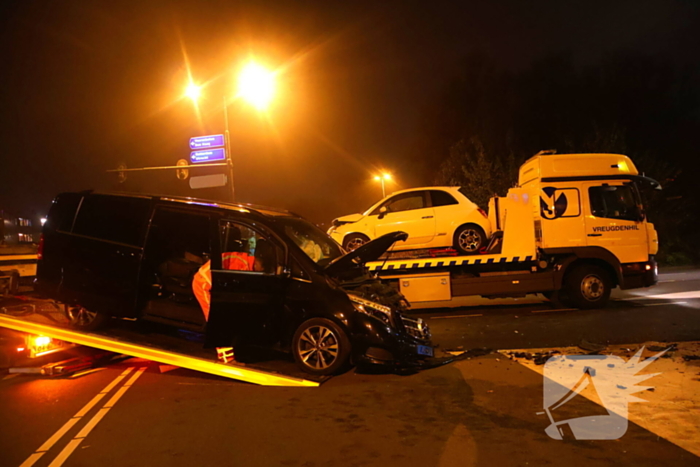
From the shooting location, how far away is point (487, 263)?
11.2 m

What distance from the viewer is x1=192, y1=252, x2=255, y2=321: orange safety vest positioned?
22.1 feet

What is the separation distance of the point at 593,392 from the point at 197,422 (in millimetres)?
4226

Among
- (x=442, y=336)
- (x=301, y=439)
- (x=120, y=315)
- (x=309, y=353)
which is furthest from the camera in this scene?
(x=442, y=336)

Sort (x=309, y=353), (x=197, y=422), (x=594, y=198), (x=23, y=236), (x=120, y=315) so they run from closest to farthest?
(x=197, y=422), (x=309, y=353), (x=120, y=315), (x=594, y=198), (x=23, y=236)

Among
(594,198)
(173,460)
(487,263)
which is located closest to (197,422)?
(173,460)

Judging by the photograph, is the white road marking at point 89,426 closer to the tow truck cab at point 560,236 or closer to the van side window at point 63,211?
the van side window at point 63,211

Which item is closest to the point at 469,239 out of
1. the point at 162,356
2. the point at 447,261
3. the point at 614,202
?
the point at 447,261

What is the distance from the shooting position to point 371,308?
645 cm

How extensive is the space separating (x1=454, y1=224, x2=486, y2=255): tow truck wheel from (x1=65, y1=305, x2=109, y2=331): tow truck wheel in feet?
23.8

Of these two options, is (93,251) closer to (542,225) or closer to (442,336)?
(442,336)

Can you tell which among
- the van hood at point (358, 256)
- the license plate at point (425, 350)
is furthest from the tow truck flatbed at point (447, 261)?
the license plate at point (425, 350)

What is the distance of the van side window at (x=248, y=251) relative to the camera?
22.0 feet

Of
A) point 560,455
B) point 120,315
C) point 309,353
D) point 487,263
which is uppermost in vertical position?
point 487,263

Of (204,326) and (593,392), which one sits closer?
(593,392)
